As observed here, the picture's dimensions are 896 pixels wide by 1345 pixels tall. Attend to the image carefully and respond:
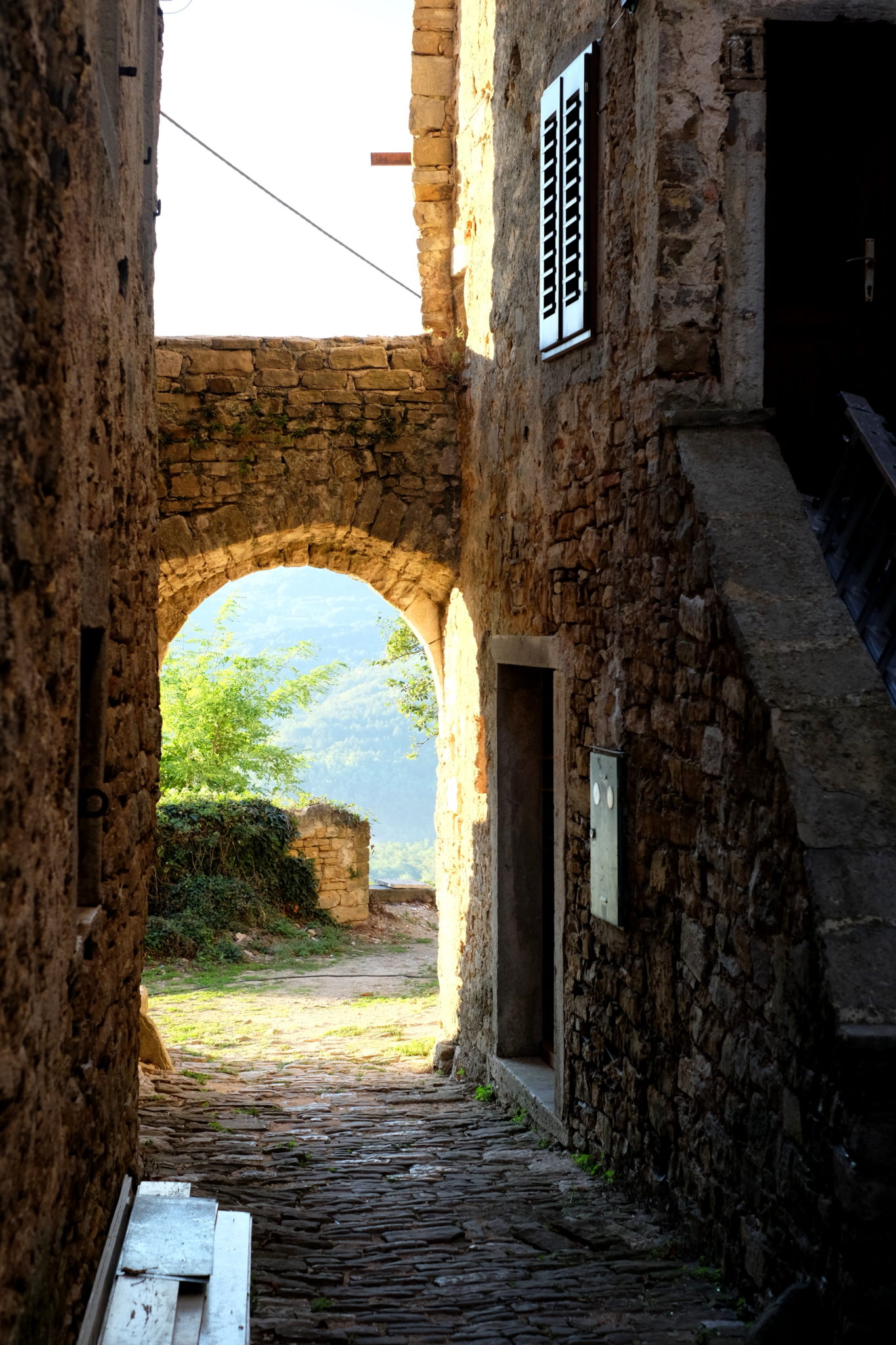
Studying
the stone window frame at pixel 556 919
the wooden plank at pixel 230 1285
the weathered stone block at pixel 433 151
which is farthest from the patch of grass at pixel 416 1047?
the weathered stone block at pixel 433 151

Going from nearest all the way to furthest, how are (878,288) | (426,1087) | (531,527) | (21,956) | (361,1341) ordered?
(21,956) → (361,1341) → (878,288) → (531,527) → (426,1087)

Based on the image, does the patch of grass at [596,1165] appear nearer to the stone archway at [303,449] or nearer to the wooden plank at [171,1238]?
the wooden plank at [171,1238]

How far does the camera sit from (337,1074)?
7.33m

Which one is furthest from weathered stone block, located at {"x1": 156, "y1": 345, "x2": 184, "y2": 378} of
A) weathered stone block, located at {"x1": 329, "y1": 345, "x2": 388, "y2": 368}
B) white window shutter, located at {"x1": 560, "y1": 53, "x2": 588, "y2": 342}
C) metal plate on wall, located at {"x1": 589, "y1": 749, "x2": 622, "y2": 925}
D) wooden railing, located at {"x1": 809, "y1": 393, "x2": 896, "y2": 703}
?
wooden railing, located at {"x1": 809, "y1": 393, "x2": 896, "y2": 703}

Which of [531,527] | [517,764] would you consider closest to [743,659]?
[531,527]

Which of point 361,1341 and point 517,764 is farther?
point 517,764

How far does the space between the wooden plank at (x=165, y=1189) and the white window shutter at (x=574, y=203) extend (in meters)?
3.26

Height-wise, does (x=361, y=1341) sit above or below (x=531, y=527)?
below

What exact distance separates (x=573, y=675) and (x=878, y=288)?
1857 mm

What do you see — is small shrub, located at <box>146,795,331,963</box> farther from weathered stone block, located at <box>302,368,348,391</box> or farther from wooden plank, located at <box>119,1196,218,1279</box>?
wooden plank, located at <box>119,1196,218,1279</box>

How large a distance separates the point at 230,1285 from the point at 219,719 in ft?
56.2

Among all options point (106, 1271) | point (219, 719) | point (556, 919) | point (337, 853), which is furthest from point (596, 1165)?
point (219, 719)

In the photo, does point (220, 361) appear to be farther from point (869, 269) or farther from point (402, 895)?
point (402, 895)

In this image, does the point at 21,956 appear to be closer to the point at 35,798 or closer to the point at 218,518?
the point at 35,798
